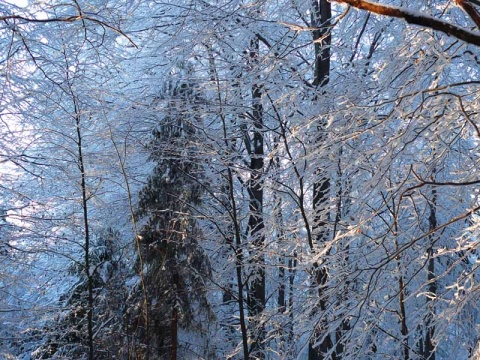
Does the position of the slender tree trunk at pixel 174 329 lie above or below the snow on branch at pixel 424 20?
below

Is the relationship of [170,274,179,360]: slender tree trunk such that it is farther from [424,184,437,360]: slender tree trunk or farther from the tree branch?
the tree branch

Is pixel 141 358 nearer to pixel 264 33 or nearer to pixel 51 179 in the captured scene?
pixel 51 179

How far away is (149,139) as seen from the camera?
6363 millimetres

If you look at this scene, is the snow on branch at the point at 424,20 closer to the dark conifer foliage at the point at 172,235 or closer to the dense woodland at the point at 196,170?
the dense woodland at the point at 196,170

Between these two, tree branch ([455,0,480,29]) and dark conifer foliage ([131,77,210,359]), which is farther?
dark conifer foliage ([131,77,210,359])

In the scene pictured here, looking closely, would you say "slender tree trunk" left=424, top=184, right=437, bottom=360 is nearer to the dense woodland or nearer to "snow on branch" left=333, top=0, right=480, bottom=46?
the dense woodland

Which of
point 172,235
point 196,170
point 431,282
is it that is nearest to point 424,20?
point 431,282

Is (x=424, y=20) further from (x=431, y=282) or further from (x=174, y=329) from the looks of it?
(x=174, y=329)

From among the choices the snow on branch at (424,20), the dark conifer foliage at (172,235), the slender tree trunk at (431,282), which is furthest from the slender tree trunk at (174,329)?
the snow on branch at (424,20)

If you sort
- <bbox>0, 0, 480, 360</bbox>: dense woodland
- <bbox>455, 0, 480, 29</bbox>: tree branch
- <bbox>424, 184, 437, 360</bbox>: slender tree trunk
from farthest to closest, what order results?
1. <bbox>0, 0, 480, 360</bbox>: dense woodland
2. <bbox>424, 184, 437, 360</bbox>: slender tree trunk
3. <bbox>455, 0, 480, 29</bbox>: tree branch

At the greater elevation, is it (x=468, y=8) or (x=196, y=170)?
(x=196, y=170)

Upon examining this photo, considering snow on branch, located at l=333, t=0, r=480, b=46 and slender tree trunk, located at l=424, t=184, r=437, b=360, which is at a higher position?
snow on branch, located at l=333, t=0, r=480, b=46

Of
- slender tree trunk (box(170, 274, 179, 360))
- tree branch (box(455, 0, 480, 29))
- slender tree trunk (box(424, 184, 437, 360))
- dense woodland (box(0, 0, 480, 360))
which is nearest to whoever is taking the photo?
tree branch (box(455, 0, 480, 29))

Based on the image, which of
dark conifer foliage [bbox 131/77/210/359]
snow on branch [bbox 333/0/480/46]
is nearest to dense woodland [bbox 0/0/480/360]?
dark conifer foliage [bbox 131/77/210/359]
